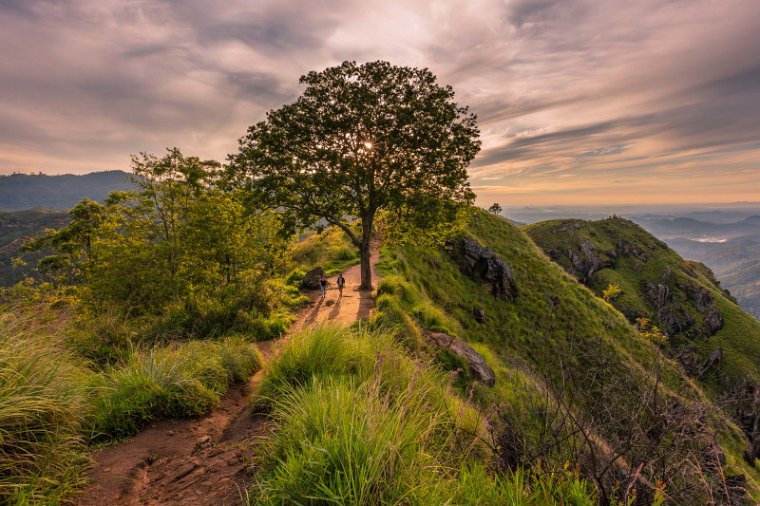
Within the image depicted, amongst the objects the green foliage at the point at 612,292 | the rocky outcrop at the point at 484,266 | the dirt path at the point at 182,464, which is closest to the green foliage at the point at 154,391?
the dirt path at the point at 182,464

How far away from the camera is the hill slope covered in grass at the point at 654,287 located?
56688mm

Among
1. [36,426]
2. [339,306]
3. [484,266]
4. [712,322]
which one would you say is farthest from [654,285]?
[36,426]

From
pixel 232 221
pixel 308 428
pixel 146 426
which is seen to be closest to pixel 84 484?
pixel 146 426

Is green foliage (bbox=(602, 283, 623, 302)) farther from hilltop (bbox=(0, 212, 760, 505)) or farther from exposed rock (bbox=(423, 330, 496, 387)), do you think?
hilltop (bbox=(0, 212, 760, 505))

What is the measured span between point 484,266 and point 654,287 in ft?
237

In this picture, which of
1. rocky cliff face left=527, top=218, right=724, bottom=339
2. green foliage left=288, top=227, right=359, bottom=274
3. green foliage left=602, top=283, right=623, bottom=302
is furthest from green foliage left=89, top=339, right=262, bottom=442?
rocky cliff face left=527, top=218, right=724, bottom=339

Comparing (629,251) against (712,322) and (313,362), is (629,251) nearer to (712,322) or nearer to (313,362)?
(712,322)

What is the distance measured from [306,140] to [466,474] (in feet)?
55.2

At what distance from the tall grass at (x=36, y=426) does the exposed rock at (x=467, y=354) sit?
11029 millimetres

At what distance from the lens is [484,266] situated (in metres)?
31.2

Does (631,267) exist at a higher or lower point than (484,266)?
lower

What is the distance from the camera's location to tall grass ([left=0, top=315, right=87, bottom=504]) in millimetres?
3884

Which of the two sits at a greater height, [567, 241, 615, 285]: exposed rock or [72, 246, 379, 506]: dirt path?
[72, 246, 379, 506]: dirt path

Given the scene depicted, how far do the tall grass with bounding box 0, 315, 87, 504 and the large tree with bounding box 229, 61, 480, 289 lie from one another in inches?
528
